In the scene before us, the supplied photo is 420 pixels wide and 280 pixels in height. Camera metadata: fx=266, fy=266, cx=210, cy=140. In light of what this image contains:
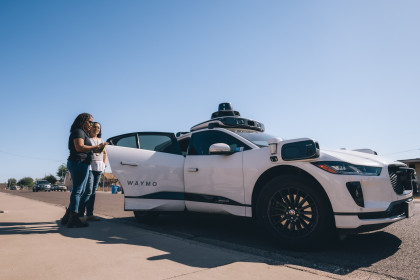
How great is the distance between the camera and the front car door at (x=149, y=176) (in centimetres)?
415

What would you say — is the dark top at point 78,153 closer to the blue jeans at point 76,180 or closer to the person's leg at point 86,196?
the blue jeans at point 76,180

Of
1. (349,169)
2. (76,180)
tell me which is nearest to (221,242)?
(349,169)

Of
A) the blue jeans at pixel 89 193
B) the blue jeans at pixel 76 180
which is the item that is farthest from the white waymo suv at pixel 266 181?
the blue jeans at pixel 89 193

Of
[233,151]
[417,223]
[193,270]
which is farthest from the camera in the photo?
[417,223]

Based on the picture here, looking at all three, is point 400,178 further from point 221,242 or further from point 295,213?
point 221,242

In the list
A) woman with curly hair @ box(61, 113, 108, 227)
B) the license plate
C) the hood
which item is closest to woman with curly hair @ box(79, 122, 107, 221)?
woman with curly hair @ box(61, 113, 108, 227)

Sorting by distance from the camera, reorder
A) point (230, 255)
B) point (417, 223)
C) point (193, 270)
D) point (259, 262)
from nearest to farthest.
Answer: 1. point (193, 270)
2. point (259, 262)
3. point (230, 255)
4. point (417, 223)

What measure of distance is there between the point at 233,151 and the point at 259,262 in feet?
5.04

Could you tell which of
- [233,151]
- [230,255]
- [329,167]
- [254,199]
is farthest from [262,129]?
[230,255]

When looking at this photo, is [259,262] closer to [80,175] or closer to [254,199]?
[254,199]

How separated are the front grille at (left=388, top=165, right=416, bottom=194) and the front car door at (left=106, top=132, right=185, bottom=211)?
2.73 metres

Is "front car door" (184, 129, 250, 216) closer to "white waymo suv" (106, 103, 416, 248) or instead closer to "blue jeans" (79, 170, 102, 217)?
"white waymo suv" (106, 103, 416, 248)

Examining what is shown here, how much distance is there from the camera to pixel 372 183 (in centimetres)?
267

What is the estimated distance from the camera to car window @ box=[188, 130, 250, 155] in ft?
12.9
